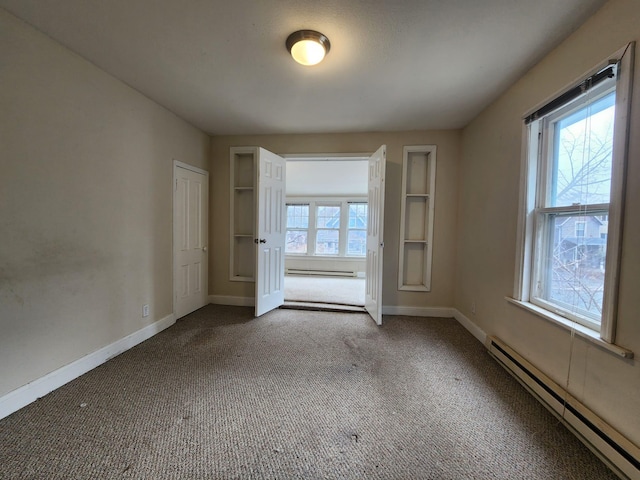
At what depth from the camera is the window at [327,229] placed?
254 inches

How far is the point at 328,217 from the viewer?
21.2ft

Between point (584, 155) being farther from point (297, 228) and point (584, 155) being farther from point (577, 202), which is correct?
point (297, 228)

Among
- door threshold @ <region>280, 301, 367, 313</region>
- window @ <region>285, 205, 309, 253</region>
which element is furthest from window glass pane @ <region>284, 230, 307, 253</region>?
door threshold @ <region>280, 301, 367, 313</region>

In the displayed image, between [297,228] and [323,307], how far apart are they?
331 cm

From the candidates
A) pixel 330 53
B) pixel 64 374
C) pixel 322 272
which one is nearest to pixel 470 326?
pixel 330 53

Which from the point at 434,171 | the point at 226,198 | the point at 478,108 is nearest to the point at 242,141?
the point at 226,198

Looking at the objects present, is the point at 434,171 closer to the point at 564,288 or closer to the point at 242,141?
the point at 564,288

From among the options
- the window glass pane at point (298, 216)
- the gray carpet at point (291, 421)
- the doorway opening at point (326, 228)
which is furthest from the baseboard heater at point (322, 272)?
the gray carpet at point (291, 421)

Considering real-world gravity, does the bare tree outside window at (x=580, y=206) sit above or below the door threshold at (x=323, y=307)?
above

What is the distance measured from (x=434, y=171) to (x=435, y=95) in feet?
3.50

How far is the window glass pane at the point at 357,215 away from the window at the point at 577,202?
4.36 meters

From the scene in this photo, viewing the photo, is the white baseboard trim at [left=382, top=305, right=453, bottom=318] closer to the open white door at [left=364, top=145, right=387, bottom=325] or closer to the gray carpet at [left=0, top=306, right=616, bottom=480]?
the open white door at [left=364, top=145, right=387, bottom=325]

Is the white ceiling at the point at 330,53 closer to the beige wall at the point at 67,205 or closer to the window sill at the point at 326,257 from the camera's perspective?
the beige wall at the point at 67,205

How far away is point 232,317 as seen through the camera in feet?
10.5
